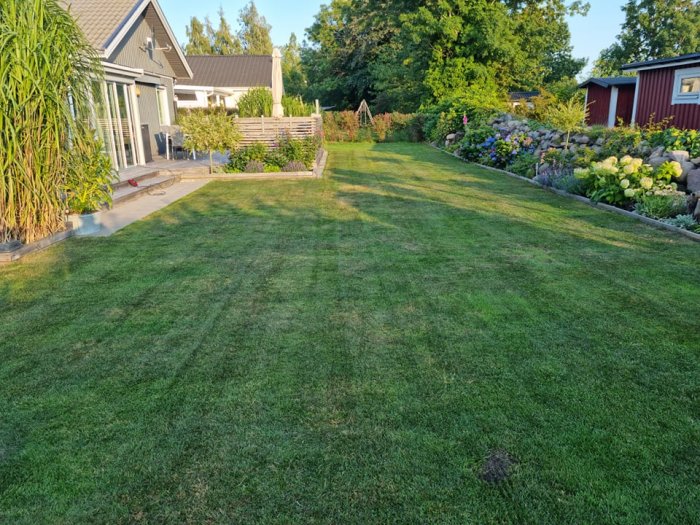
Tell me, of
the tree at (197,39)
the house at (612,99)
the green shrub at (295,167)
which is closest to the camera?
the green shrub at (295,167)

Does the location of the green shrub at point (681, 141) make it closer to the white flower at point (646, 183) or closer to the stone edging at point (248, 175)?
the white flower at point (646, 183)

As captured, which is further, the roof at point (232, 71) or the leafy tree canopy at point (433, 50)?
the roof at point (232, 71)

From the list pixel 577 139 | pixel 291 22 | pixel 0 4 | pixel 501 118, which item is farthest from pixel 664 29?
pixel 0 4

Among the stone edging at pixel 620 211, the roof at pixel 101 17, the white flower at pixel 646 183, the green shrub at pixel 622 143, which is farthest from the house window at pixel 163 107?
the white flower at pixel 646 183

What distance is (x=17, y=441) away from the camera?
245 centimetres

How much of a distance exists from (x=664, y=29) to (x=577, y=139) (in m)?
45.1

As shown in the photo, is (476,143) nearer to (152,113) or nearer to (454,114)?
(454,114)

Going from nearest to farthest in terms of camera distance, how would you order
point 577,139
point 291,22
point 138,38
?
point 577,139, point 138,38, point 291,22

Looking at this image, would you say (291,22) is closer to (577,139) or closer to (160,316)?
(577,139)

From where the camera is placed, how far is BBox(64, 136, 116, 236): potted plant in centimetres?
629

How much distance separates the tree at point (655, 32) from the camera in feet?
145

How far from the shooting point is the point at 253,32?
54000 millimetres

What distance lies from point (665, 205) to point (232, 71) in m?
30.4

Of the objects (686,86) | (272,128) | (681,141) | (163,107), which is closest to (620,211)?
(681,141)
